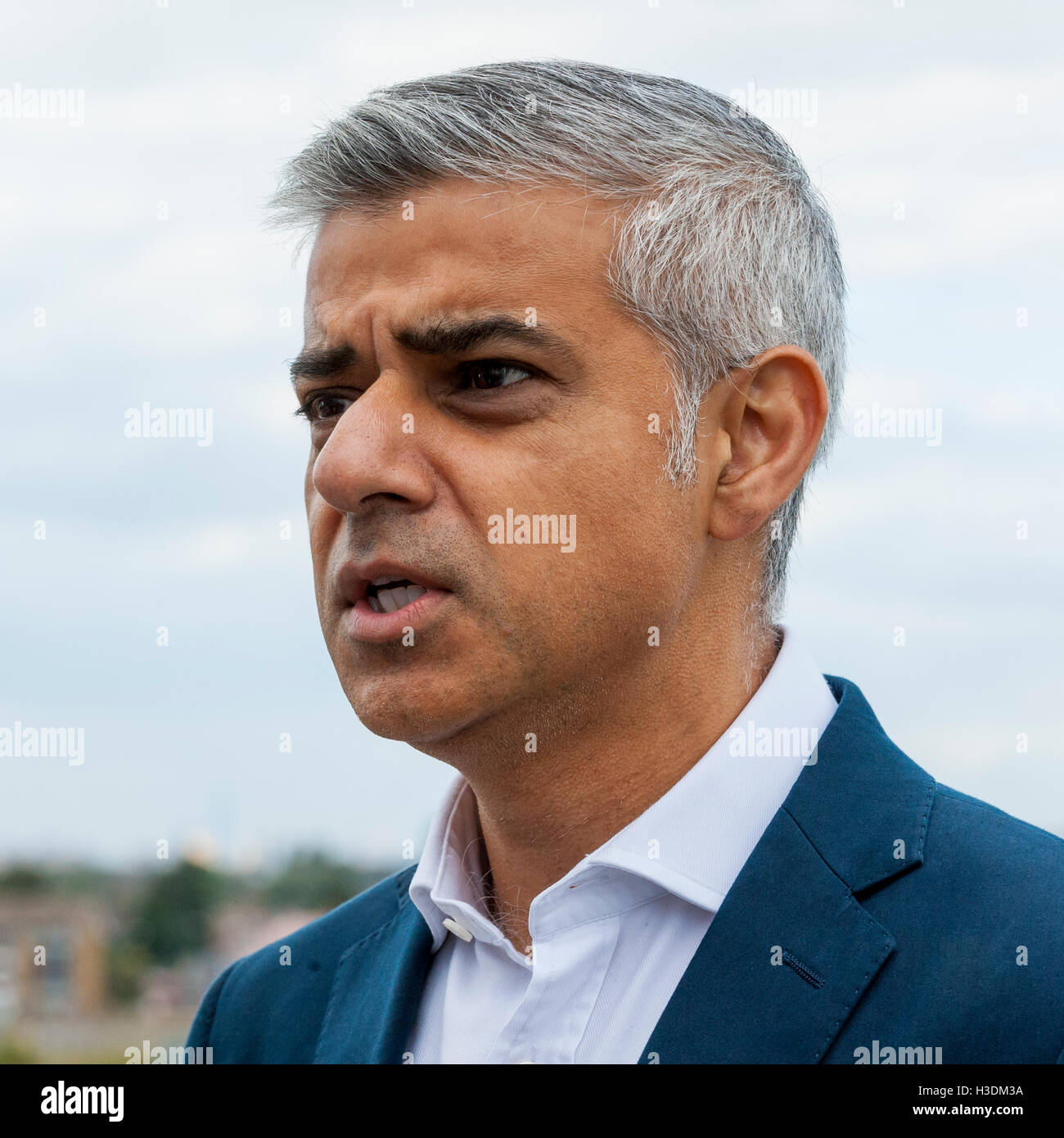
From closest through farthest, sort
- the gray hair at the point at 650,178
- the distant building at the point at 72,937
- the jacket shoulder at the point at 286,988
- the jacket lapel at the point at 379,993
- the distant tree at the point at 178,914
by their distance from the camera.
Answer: the gray hair at the point at 650,178, the jacket lapel at the point at 379,993, the jacket shoulder at the point at 286,988, the distant building at the point at 72,937, the distant tree at the point at 178,914

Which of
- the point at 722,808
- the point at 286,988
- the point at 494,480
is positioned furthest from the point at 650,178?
the point at 286,988

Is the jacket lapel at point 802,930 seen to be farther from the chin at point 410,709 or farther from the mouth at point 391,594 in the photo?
the mouth at point 391,594

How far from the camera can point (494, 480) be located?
2.65m

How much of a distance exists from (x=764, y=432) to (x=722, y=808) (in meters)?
0.92

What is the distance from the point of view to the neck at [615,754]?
113 inches

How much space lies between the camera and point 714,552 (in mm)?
2984

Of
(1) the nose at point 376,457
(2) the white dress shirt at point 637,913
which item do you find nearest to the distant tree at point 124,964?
(2) the white dress shirt at point 637,913

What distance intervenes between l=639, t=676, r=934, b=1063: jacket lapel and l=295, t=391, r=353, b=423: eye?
56.7 inches

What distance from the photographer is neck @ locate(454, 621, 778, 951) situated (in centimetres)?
287

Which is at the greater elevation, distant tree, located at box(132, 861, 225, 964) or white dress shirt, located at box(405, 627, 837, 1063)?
white dress shirt, located at box(405, 627, 837, 1063)

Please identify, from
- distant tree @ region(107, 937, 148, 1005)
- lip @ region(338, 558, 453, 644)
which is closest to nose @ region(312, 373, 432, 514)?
lip @ region(338, 558, 453, 644)

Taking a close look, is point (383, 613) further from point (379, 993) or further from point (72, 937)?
point (72, 937)

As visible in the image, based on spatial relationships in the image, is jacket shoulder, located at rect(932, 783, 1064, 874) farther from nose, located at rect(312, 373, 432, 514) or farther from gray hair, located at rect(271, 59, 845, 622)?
nose, located at rect(312, 373, 432, 514)

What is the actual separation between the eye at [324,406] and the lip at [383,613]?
50cm
